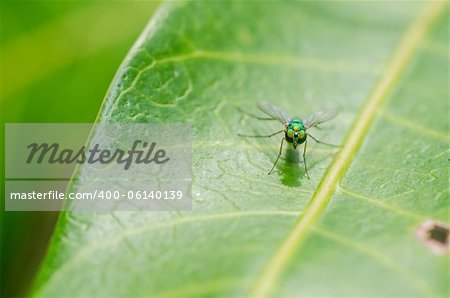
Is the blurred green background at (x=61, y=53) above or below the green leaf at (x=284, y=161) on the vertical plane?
below

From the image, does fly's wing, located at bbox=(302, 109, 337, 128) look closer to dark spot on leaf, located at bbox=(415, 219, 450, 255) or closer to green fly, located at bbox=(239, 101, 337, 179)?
green fly, located at bbox=(239, 101, 337, 179)

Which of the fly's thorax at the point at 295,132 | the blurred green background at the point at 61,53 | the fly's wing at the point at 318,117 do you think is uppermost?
the fly's wing at the point at 318,117

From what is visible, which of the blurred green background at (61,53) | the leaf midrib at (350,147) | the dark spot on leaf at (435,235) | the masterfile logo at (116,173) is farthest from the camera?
the blurred green background at (61,53)

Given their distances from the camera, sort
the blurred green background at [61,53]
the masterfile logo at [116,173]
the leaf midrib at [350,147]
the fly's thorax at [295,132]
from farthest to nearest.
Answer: the blurred green background at [61,53] < the fly's thorax at [295,132] < the masterfile logo at [116,173] < the leaf midrib at [350,147]

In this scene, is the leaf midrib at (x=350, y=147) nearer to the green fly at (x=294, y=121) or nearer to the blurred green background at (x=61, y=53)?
the green fly at (x=294, y=121)

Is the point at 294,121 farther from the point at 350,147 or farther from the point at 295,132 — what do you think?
the point at 350,147

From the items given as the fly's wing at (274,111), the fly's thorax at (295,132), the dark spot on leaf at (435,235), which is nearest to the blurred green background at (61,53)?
the fly's wing at (274,111)

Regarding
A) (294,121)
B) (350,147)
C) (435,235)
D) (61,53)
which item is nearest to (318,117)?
(294,121)
